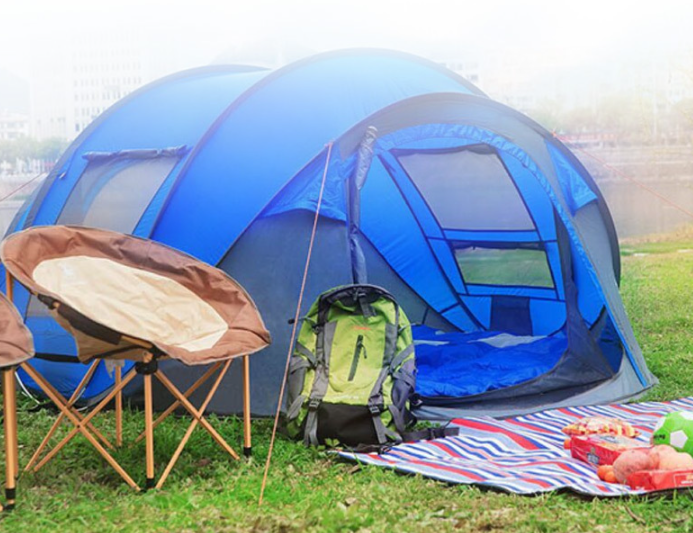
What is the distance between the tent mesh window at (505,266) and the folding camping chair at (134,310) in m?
2.34

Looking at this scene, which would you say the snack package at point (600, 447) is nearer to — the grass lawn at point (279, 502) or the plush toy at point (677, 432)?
the plush toy at point (677, 432)

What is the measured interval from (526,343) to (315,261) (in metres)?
1.68

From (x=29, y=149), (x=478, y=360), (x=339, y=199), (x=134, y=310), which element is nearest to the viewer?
(x=134, y=310)

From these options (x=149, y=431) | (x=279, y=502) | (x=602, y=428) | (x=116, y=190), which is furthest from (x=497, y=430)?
(x=116, y=190)

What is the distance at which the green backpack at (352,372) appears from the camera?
3518 mm

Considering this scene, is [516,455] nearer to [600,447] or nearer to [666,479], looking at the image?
[600,447]

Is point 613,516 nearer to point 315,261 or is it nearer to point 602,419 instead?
point 602,419

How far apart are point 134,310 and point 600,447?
5.71ft

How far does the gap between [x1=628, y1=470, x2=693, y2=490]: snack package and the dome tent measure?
3.93 ft

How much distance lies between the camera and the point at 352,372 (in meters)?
3.70

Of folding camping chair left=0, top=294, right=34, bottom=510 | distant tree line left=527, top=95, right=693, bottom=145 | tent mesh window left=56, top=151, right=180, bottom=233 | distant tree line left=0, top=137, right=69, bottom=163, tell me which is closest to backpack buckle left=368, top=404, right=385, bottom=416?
folding camping chair left=0, top=294, right=34, bottom=510

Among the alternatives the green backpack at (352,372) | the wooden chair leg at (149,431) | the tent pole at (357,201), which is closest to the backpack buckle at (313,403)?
the green backpack at (352,372)

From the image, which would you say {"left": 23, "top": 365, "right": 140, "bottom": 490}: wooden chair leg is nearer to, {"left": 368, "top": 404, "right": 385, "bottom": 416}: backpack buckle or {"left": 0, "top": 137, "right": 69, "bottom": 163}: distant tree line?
{"left": 368, "top": 404, "right": 385, "bottom": 416}: backpack buckle

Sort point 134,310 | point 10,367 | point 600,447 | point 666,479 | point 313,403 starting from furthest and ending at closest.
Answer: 1. point 313,403
2. point 134,310
3. point 600,447
4. point 666,479
5. point 10,367
